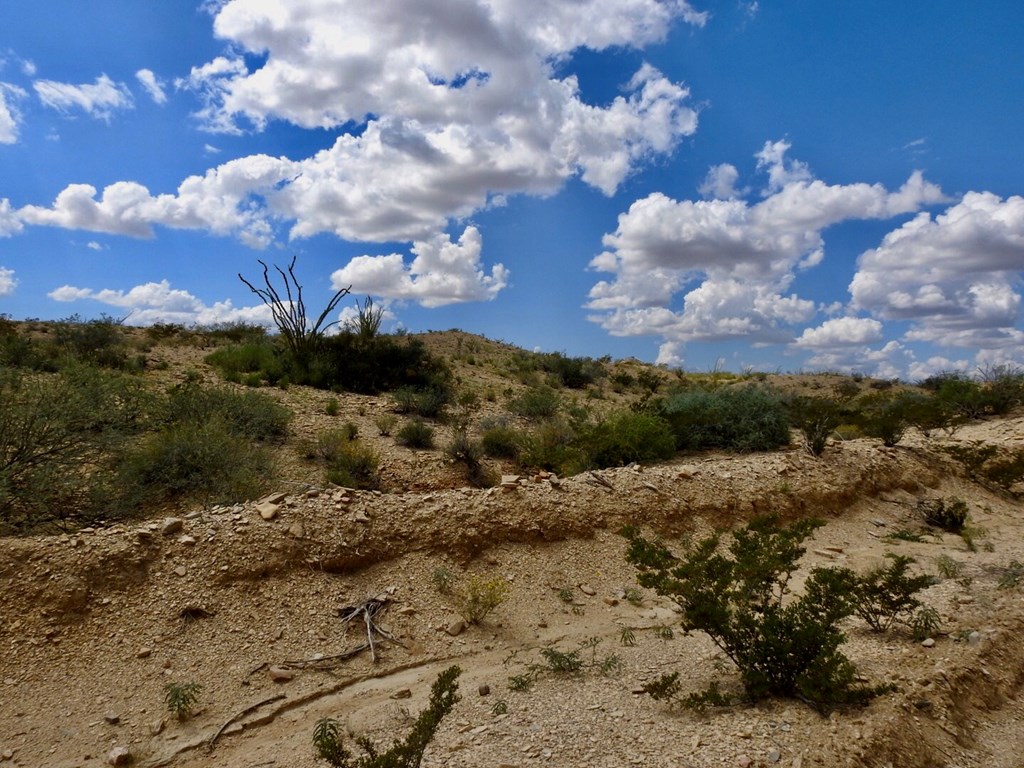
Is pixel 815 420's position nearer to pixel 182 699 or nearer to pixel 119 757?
pixel 182 699

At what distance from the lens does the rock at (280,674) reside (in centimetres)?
578

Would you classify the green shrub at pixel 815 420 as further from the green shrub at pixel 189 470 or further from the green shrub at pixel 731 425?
the green shrub at pixel 189 470

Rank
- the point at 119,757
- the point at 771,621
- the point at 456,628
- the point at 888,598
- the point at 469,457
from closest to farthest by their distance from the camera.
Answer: the point at 119,757, the point at 771,621, the point at 888,598, the point at 456,628, the point at 469,457

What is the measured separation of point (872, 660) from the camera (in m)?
5.42

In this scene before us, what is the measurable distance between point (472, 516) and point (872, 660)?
4.63 metres

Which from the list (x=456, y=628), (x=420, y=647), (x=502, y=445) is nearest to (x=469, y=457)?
(x=502, y=445)

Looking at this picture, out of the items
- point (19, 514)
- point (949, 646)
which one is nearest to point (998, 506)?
point (949, 646)

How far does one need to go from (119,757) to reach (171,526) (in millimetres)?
2706

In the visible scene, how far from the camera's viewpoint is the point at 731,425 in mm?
15273

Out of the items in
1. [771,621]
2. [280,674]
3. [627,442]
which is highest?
[627,442]

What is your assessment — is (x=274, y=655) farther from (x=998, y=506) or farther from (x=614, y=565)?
(x=998, y=506)

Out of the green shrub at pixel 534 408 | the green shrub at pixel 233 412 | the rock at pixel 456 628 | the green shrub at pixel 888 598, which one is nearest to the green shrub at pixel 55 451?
the green shrub at pixel 233 412

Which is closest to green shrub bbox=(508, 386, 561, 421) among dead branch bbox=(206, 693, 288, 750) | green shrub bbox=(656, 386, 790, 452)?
green shrub bbox=(656, 386, 790, 452)

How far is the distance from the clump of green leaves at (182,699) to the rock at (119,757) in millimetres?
448
